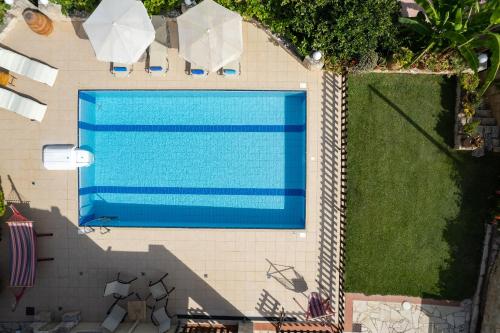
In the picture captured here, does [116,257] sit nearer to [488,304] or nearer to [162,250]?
[162,250]

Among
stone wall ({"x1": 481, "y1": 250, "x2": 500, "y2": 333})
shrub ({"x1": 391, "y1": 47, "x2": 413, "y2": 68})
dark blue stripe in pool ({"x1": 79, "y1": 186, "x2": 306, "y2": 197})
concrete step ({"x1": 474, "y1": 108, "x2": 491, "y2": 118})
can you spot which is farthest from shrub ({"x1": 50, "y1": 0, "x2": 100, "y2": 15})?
stone wall ({"x1": 481, "y1": 250, "x2": 500, "y2": 333})

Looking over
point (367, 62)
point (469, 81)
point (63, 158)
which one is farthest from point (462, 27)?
point (63, 158)

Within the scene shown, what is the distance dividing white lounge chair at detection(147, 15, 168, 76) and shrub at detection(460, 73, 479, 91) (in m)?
8.87

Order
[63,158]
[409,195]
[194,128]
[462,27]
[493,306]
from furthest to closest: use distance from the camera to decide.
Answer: [194,128]
[409,195]
[63,158]
[493,306]
[462,27]

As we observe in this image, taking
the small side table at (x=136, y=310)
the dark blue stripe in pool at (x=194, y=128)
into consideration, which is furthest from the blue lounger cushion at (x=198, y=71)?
the small side table at (x=136, y=310)

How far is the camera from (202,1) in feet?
31.6

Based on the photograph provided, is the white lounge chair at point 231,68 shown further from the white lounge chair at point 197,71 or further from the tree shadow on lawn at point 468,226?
the tree shadow on lawn at point 468,226

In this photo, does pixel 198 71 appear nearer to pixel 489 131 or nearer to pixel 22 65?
pixel 22 65

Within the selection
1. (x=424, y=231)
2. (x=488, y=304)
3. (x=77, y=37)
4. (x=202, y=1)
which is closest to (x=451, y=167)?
(x=424, y=231)

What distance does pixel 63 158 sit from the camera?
33.7 ft

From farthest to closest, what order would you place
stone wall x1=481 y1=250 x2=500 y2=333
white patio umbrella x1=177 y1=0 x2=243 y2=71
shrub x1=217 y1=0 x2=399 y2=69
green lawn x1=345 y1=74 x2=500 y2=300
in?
green lawn x1=345 y1=74 x2=500 y2=300
stone wall x1=481 y1=250 x2=500 y2=333
white patio umbrella x1=177 y1=0 x2=243 y2=71
shrub x1=217 y1=0 x2=399 y2=69

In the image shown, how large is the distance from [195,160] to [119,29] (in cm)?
436

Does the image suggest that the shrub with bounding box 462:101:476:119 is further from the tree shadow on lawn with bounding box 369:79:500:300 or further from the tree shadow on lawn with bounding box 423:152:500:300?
the tree shadow on lawn with bounding box 423:152:500:300

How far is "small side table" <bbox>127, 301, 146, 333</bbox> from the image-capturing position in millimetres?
10438
